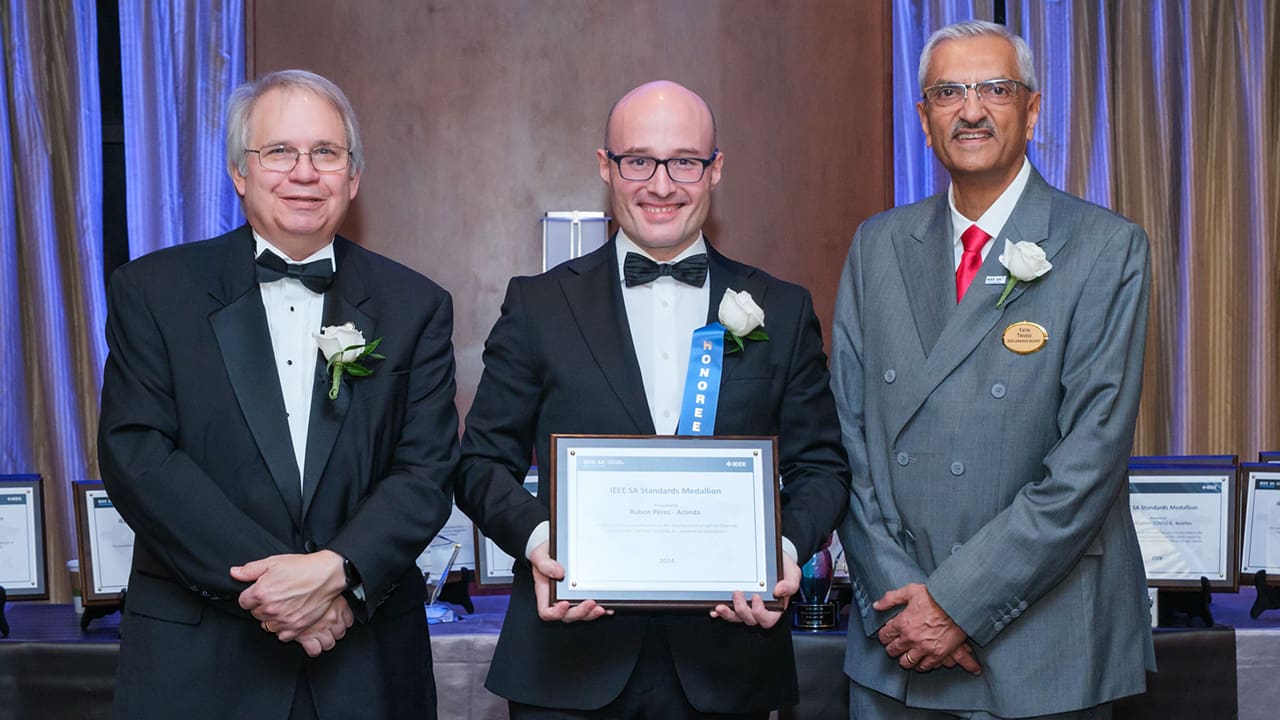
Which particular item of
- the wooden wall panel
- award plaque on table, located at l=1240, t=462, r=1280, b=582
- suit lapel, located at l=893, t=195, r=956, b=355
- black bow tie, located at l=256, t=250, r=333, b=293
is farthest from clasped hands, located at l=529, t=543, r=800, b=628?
the wooden wall panel

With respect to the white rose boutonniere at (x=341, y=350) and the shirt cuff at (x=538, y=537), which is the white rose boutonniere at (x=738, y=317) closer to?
the shirt cuff at (x=538, y=537)

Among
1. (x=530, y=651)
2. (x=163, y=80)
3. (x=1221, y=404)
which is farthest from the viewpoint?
(x=1221, y=404)

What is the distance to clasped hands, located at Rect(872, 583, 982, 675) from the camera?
2074mm

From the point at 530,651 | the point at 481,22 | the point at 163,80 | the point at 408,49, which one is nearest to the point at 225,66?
the point at 163,80

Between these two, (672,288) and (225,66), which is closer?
(672,288)

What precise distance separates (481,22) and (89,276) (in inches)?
64.9

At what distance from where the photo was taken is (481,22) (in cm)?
414

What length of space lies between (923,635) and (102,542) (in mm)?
2141

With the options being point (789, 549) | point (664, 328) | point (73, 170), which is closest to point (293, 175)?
point (664, 328)

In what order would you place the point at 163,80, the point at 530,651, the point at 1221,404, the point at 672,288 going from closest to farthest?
the point at 530,651 < the point at 672,288 < the point at 163,80 < the point at 1221,404

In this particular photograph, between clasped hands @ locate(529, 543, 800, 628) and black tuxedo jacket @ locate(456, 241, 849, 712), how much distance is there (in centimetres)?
11

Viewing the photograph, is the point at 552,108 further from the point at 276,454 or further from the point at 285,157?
the point at 276,454

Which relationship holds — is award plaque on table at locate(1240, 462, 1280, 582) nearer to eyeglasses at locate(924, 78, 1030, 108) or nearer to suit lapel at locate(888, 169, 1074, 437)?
suit lapel at locate(888, 169, 1074, 437)

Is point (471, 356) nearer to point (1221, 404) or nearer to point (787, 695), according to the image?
point (787, 695)
